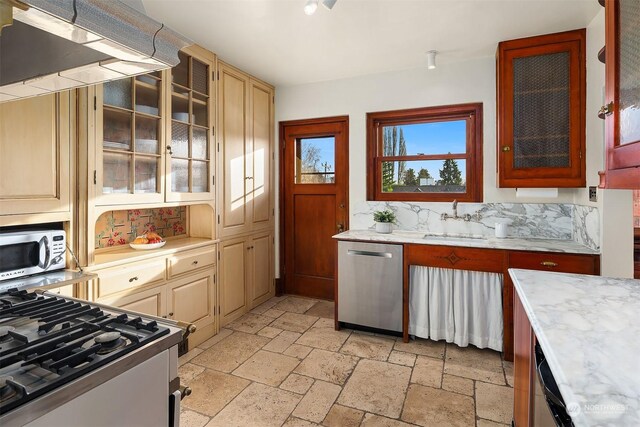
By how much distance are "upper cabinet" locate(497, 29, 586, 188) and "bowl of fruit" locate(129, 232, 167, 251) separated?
290cm

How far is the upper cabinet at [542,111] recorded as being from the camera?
2643 millimetres

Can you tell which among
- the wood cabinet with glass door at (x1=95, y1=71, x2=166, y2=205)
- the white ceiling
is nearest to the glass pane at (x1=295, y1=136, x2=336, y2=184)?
the white ceiling

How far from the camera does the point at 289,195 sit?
13.8ft

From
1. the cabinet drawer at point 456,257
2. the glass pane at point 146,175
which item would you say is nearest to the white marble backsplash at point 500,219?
the cabinet drawer at point 456,257

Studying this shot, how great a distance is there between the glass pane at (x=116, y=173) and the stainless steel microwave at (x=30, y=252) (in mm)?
476

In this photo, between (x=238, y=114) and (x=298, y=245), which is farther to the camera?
(x=298, y=245)

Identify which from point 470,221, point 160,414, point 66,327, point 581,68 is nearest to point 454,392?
point 470,221

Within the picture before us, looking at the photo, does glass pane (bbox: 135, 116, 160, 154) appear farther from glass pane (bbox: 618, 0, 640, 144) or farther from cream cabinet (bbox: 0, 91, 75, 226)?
glass pane (bbox: 618, 0, 640, 144)

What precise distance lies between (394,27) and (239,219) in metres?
2.28

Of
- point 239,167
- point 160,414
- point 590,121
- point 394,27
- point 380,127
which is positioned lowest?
point 160,414

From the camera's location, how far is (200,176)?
3.07 m

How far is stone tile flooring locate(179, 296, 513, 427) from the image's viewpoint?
2010 millimetres

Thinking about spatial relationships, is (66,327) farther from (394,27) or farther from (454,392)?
(394,27)

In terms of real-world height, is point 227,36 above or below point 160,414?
above
